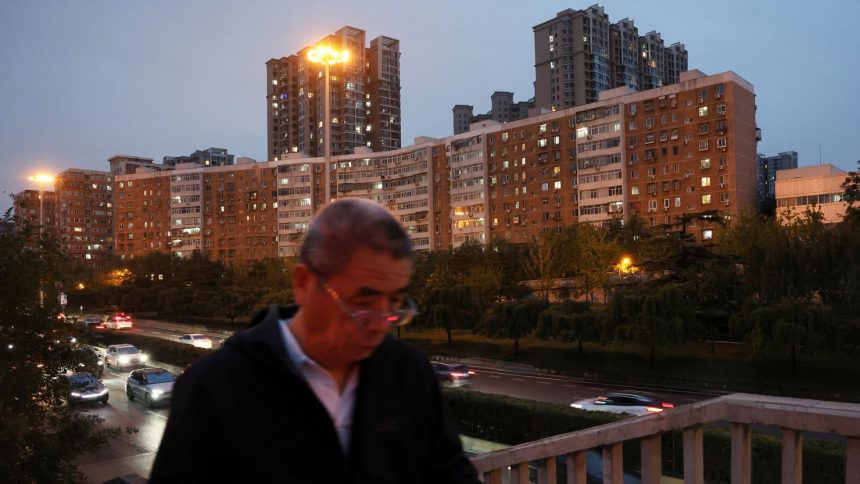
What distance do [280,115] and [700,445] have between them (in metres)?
148

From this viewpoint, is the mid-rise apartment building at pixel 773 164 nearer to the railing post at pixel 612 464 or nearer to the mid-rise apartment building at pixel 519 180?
the mid-rise apartment building at pixel 519 180

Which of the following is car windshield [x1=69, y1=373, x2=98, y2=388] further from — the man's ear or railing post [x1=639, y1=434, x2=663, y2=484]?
the man's ear

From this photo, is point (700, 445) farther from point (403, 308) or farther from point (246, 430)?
point (246, 430)

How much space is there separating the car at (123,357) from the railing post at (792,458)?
3496 cm

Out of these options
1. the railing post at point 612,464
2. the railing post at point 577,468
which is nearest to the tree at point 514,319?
the railing post at point 577,468

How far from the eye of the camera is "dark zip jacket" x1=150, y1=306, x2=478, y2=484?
1.60 meters

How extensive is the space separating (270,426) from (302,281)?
1.41ft

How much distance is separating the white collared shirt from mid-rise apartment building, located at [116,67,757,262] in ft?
138

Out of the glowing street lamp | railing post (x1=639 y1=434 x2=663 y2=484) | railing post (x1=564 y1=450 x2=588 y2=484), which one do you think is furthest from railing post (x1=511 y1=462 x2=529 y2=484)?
the glowing street lamp

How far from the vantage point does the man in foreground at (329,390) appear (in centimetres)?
162

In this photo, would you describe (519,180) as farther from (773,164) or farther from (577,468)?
(773,164)

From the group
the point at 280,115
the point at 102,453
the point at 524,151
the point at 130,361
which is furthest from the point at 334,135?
the point at 102,453

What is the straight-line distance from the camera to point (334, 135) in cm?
12650

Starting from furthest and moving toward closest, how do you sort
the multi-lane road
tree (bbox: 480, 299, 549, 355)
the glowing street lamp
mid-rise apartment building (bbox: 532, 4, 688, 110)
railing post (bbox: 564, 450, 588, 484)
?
1. mid-rise apartment building (bbox: 532, 4, 688, 110)
2. the glowing street lamp
3. tree (bbox: 480, 299, 549, 355)
4. the multi-lane road
5. railing post (bbox: 564, 450, 588, 484)
